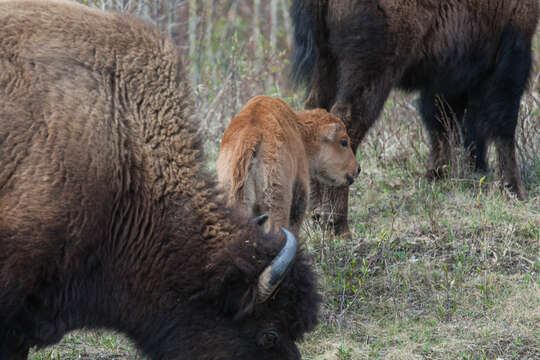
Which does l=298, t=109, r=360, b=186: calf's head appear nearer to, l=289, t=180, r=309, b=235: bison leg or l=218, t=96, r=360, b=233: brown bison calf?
l=218, t=96, r=360, b=233: brown bison calf

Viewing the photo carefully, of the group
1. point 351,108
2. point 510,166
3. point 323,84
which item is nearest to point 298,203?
point 351,108

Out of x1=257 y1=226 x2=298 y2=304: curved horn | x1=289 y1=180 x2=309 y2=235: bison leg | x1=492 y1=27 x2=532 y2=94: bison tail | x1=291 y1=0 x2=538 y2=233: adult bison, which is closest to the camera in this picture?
x1=257 y1=226 x2=298 y2=304: curved horn

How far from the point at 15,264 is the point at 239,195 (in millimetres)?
1757

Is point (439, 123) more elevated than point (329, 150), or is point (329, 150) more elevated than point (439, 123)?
point (329, 150)

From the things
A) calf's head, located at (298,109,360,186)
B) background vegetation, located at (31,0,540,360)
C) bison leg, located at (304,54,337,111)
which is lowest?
background vegetation, located at (31,0,540,360)

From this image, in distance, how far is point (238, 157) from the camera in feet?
15.4

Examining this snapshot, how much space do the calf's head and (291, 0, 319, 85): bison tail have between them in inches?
33.2

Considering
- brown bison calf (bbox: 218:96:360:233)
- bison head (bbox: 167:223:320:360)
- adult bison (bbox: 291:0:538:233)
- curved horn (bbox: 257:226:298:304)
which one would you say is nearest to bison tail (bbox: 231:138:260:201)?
brown bison calf (bbox: 218:96:360:233)

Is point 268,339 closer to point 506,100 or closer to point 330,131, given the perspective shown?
point 330,131

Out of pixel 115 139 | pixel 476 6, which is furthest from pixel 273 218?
pixel 476 6

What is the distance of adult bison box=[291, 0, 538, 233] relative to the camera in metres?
5.95

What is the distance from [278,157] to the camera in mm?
4828

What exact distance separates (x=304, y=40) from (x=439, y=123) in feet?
6.67

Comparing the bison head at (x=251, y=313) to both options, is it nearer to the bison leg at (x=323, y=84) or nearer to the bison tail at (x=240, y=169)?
the bison tail at (x=240, y=169)
